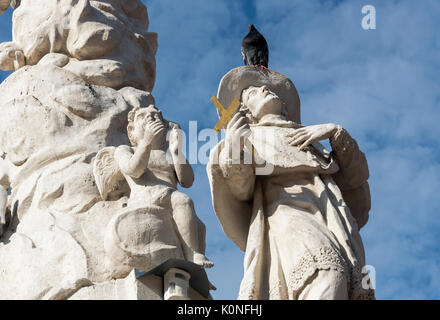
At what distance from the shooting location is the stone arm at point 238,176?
10.1 metres

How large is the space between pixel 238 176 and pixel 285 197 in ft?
1.42

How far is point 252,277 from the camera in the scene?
976 cm

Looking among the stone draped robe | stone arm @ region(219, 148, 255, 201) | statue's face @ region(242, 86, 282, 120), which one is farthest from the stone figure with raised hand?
statue's face @ region(242, 86, 282, 120)

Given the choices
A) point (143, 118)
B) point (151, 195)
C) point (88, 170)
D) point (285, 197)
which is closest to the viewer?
point (285, 197)

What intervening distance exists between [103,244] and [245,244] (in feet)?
3.98

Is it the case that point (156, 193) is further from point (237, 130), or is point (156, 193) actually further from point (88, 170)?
point (237, 130)

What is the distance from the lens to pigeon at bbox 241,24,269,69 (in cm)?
1136

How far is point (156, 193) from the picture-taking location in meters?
10.7

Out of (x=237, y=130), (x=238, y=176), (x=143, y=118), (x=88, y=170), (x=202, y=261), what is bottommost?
(x=202, y=261)

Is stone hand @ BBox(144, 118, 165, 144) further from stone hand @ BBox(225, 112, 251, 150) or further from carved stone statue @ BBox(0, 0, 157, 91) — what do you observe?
carved stone statue @ BBox(0, 0, 157, 91)

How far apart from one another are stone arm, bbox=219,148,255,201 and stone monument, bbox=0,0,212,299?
0.57m

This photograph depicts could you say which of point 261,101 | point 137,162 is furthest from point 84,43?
point 261,101
